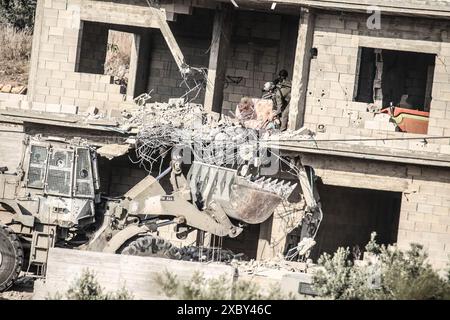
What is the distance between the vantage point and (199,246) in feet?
92.3

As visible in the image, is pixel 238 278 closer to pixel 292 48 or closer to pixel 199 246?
pixel 199 246

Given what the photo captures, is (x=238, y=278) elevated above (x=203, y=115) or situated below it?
below

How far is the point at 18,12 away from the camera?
→ 42.7m

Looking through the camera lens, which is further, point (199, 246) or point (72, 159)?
point (199, 246)

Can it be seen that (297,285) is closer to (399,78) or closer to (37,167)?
(37,167)

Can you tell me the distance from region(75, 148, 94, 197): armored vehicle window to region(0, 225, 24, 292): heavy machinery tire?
64.4 inches

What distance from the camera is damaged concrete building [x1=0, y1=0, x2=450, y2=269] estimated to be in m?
28.7

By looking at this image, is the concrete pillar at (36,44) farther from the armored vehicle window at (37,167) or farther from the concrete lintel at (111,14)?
the armored vehicle window at (37,167)

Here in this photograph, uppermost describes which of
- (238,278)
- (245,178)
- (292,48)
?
(292,48)

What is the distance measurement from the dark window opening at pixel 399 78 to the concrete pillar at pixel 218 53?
3475mm

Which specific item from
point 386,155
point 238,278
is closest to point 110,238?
point 238,278

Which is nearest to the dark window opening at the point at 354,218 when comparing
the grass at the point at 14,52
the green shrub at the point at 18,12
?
the grass at the point at 14,52

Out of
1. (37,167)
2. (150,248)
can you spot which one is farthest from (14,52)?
(150,248)

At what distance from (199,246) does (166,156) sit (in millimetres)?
3489
